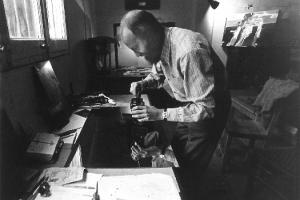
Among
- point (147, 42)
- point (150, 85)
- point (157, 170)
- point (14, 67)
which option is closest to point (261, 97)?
point (150, 85)

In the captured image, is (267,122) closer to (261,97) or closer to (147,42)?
(261,97)

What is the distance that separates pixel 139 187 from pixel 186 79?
588 millimetres

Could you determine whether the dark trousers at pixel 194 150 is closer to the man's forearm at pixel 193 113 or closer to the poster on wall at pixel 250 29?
the man's forearm at pixel 193 113

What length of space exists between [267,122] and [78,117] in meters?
1.62

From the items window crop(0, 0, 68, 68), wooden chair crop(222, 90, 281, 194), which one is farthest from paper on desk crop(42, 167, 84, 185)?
wooden chair crop(222, 90, 281, 194)

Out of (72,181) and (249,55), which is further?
(249,55)

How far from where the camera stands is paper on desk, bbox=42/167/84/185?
870 mm

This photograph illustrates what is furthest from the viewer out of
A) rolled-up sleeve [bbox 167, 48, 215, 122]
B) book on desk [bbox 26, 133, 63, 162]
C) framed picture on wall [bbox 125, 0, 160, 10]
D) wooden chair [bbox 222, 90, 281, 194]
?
framed picture on wall [bbox 125, 0, 160, 10]

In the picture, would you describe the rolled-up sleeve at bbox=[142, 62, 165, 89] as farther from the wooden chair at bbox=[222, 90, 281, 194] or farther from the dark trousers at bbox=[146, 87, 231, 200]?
the wooden chair at bbox=[222, 90, 281, 194]

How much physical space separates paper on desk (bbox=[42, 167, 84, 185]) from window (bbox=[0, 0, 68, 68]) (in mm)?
533

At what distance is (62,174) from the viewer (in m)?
0.91

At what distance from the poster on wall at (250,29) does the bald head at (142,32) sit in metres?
1.94

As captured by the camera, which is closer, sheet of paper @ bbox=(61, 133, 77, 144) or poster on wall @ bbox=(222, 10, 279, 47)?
sheet of paper @ bbox=(61, 133, 77, 144)

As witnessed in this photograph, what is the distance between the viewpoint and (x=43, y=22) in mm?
1447
